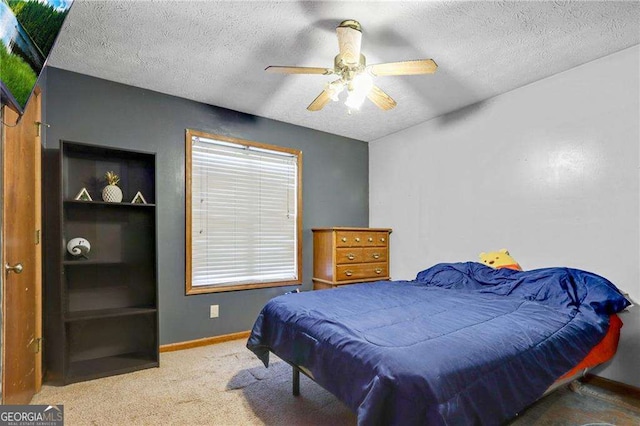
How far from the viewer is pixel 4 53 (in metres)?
1.09

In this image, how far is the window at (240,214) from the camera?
326 centimetres

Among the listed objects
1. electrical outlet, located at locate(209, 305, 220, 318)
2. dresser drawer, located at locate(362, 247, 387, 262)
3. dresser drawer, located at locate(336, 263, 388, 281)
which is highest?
dresser drawer, located at locate(362, 247, 387, 262)

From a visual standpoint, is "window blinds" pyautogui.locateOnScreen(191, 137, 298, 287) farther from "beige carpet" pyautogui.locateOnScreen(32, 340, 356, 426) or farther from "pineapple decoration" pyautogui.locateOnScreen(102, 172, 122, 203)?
"beige carpet" pyautogui.locateOnScreen(32, 340, 356, 426)

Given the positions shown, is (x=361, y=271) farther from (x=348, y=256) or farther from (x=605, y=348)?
(x=605, y=348)

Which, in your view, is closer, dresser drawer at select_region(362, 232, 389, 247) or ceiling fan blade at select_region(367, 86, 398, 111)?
ceiling fan blade at select_region(367, 86, 398, 111)

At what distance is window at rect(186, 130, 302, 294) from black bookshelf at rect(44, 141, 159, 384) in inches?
17.6

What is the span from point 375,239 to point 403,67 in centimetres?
245

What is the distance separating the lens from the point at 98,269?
269 centimetres

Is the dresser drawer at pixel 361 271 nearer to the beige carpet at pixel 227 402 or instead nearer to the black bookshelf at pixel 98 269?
the beige carpet at pixel 227 402

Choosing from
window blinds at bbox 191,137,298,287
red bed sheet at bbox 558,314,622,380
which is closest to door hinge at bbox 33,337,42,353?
window blinds at bbox 191,137,298,287

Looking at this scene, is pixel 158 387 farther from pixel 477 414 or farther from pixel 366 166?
pixel 366 166

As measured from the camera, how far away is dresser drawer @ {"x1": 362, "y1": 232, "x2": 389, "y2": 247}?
398 centimetres

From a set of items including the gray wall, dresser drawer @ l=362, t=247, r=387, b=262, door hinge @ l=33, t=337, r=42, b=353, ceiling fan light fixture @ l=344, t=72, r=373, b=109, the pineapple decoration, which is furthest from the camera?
dresser drawer @ l=362, t=247, r=387, b=262

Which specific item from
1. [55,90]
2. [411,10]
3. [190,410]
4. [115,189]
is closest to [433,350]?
[190,410]
